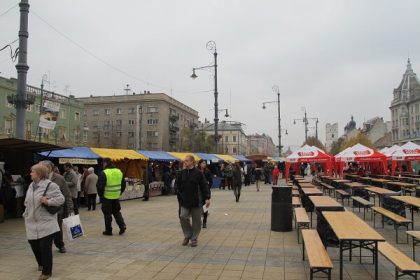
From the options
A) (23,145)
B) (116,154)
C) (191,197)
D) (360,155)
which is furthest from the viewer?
(360,155)

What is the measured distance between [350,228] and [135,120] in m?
86.5

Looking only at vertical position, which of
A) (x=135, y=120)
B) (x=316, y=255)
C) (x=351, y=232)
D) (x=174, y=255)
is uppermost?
(x=135, y=120)

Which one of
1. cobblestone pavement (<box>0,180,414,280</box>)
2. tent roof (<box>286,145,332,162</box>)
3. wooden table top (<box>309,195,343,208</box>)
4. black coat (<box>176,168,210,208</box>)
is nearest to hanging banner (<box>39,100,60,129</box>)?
cobblestone pavement (<box>0,180,414,280</box>)

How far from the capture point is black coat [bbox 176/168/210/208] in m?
8.57

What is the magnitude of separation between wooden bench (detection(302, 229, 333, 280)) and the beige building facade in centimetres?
7952

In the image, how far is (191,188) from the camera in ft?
28.1

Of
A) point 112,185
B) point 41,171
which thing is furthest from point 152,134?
point 41,171

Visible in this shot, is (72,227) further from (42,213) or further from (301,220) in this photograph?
(301,220)

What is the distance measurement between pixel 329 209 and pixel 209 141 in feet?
235

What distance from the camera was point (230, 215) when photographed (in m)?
13.3

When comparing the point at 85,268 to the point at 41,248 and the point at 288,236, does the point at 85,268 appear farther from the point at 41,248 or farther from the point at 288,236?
the point at 288,236

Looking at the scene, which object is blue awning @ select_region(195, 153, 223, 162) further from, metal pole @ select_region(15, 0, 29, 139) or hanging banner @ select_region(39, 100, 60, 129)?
metal pole @ select_region(15, 0, 29, 139)

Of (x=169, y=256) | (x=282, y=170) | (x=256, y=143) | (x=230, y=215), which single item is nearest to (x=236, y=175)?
(x=230, y=215)

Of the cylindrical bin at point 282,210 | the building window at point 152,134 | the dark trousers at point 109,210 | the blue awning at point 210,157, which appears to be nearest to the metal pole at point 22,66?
the dark trousers at point 109,210
